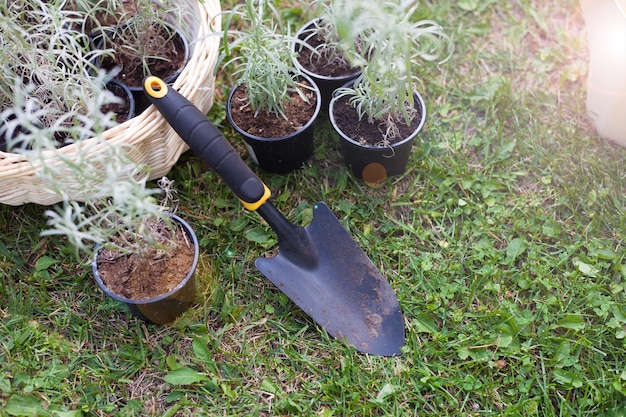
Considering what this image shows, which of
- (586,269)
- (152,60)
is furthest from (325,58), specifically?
(586,269)

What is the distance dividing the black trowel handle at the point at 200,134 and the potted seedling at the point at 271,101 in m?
0.19

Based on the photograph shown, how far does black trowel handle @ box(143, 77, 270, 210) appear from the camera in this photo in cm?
158

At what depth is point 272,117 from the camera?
5.97 feet

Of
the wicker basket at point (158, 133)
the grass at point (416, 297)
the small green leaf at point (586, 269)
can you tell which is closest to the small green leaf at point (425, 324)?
the grass at point (416, 297)

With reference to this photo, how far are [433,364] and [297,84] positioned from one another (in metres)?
0.90

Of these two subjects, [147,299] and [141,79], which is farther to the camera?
[141,79]

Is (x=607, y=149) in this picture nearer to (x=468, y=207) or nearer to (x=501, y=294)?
(x=468, y=207)

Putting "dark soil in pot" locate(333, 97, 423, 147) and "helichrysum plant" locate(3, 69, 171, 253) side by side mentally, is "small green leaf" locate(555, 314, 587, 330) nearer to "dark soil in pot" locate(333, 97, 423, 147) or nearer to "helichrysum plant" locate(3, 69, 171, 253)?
"dark soil in pot" locate(333, 97, 423, 147)

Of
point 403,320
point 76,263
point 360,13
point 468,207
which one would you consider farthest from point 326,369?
point 360,13

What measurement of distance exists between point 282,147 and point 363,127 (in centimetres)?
26

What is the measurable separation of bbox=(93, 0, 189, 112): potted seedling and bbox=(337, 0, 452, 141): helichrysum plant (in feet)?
1.79

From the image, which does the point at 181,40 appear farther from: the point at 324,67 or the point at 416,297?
the point at 416,297

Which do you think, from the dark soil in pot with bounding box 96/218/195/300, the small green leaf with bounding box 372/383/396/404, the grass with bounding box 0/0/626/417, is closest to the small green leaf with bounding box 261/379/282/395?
the grass with bounding box 0/0/626/417

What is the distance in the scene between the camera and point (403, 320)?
1685 mm
